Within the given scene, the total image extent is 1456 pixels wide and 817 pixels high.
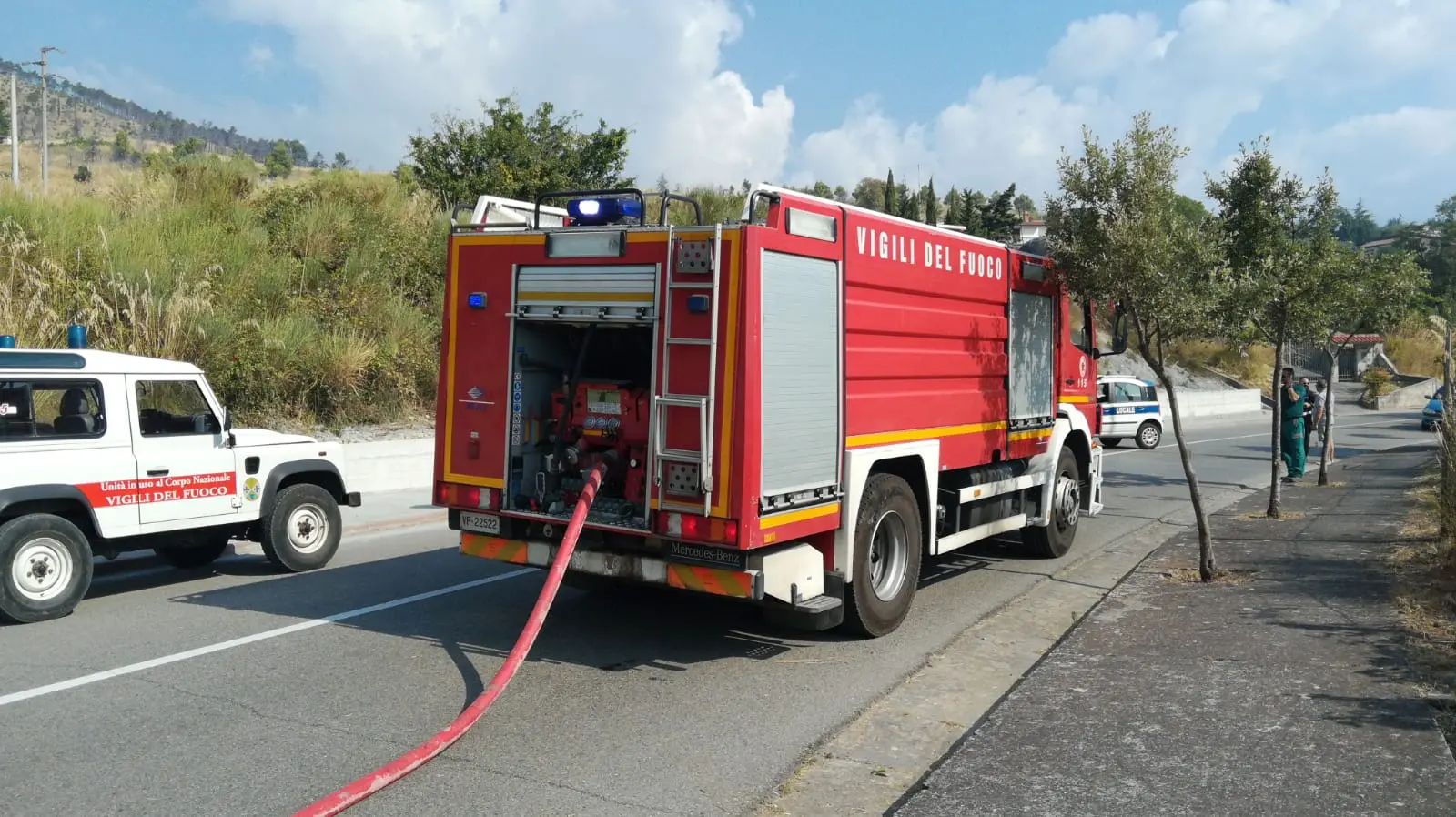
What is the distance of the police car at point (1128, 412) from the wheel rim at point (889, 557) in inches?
793

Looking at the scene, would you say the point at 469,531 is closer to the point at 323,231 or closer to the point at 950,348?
the point at 950,348

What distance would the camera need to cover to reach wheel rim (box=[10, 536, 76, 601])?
7762 millimetres

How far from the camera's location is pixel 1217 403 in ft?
134

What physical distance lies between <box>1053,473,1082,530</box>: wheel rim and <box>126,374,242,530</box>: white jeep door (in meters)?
7.63

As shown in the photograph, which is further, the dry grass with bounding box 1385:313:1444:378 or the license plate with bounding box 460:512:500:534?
the dry grass with bounding box 1385:313:1444:378

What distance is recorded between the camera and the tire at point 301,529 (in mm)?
9648

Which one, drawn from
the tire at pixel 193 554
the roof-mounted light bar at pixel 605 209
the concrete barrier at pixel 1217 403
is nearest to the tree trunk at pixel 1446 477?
the roof-mounted light bar at pixel 605 209

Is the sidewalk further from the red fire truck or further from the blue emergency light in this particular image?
the blue emergency light

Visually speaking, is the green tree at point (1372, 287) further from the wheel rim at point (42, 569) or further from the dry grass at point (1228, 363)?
the dry grass at point (1228, 363)

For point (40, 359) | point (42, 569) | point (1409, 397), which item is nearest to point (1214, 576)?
point (42, 569)

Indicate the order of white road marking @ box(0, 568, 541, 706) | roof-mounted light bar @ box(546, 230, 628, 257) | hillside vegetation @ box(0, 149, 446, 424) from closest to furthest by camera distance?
white road marking @ box(0, 568, 541, 706)
roof-mounted light bar @ box(546, 230, 628, 257)
hillside vegetation @ box(0, 149, 446, 424)

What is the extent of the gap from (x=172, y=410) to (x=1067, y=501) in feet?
27.3

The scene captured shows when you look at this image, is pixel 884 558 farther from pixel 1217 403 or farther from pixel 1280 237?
pixel 1217 403

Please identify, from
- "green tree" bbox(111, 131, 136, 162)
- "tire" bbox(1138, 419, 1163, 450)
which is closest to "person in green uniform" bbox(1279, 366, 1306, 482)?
"tire" bbox(1138, 419, 1163, 450)
